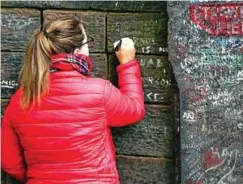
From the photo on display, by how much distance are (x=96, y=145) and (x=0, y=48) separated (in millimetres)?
1140

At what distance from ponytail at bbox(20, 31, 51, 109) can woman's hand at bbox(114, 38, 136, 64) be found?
1.82 feet

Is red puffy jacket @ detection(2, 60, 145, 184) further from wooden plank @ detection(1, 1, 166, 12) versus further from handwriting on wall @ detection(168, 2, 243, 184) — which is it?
wooden plank @ detection(1, 1, 166, 12)

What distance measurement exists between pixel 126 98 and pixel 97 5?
76 cm

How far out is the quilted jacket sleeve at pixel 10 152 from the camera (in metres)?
4.03

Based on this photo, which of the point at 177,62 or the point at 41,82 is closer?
the point at 41,82

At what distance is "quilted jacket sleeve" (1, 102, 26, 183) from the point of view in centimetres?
403

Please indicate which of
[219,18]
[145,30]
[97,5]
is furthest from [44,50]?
[219,18]

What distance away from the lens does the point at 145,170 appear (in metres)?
4.29

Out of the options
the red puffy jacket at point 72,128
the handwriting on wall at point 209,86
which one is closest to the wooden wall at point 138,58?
the handwriting on wall at point 209,86

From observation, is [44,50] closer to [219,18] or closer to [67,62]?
[67,62]

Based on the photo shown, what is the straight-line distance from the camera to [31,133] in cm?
382

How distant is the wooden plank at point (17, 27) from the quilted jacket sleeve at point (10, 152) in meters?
0.56

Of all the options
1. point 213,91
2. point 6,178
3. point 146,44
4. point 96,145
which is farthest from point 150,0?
point 6,178

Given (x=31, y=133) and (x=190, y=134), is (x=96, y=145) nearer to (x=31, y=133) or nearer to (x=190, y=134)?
(x=31, y=133)
